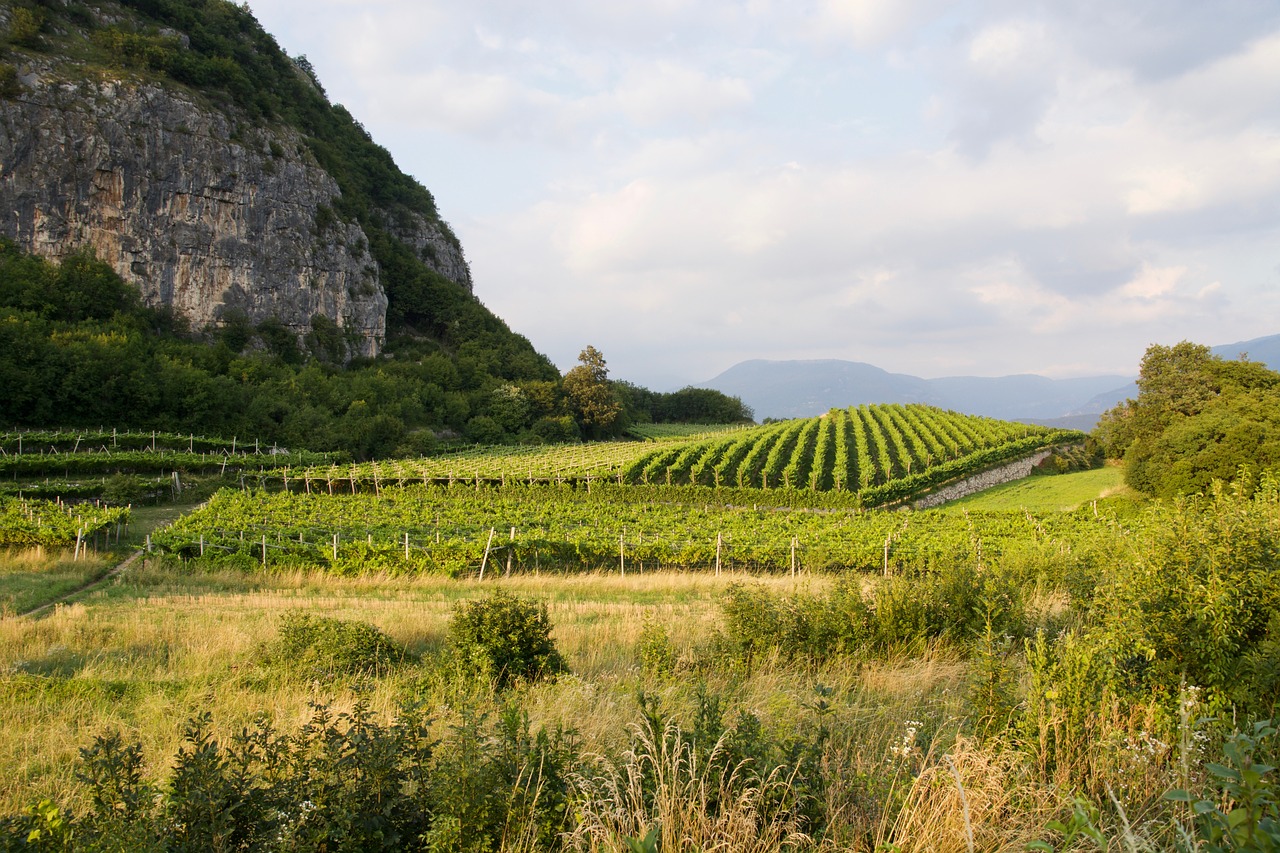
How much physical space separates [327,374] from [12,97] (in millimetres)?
27530

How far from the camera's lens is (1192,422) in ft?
97.6

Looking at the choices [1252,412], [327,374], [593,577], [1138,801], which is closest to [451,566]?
[593,577]

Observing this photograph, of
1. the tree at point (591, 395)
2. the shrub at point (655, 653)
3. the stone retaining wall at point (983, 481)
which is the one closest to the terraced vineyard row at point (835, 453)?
the stone retaining wall at point (983, 481)

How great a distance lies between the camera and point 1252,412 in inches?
1153

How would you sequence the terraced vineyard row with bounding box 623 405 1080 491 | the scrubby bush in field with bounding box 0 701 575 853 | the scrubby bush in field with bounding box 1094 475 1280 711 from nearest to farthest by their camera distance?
the scrubby bush in field with bounding box 0 701 575 853
the scrubby bush in field with bounding box 1094 475 1280 711
the terraced vineyard row with bounding box 623 405 1080 491

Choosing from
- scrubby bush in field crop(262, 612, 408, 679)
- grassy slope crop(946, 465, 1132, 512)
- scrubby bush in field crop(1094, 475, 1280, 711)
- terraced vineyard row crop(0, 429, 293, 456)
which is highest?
terraced vineyard row crop(0, 429, 293, 456)

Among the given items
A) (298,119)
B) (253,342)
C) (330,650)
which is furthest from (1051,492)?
(298,119)

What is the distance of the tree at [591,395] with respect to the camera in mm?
64375

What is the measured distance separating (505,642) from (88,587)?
13.2 meters

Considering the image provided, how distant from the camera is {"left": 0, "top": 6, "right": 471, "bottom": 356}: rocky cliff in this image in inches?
1858

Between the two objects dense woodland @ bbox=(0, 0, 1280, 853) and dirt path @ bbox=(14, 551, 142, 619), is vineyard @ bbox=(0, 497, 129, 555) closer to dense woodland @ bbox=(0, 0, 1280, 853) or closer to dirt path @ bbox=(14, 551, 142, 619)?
dense woodland @ bbox=(0, 0, 1280, 853)

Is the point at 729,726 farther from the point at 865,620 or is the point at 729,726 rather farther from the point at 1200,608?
the point at 865,620

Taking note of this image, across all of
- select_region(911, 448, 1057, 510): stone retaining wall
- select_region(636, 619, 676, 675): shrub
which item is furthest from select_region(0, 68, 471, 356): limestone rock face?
select_region(636, 619, 676, 675): shrub

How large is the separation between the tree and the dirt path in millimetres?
47105
